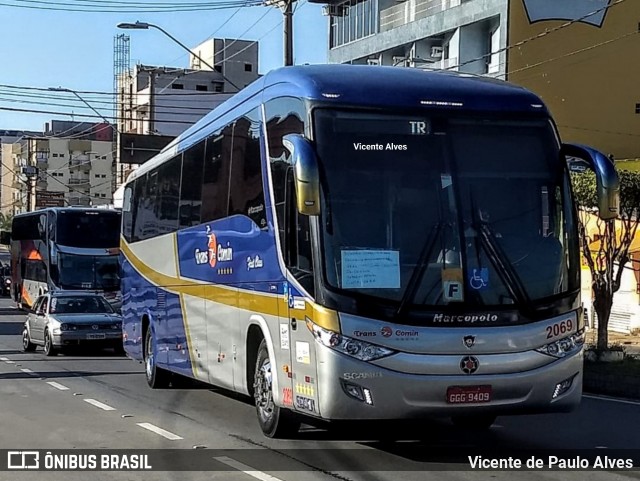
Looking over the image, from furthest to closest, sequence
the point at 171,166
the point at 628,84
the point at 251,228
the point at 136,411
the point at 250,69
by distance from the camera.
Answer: the point at 250,69, the point at 628,84, the point at 171,166, the point at 136,411, the point at 251,228

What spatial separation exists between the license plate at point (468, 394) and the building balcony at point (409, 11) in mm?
34498

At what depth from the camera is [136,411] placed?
1323cm

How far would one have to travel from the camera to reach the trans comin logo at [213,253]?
11656 millimetres

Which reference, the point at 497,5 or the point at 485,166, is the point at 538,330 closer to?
the point at 485,166

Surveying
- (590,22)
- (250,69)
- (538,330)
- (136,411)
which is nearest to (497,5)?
(590,22)

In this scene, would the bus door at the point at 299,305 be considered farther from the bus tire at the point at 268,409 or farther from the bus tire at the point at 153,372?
the bus tire at the point at 153,372

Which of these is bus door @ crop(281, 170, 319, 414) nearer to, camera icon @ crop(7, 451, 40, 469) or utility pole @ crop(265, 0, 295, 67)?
camera icon @ crop(7, 451, 40, 469)

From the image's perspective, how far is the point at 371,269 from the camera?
8.64m

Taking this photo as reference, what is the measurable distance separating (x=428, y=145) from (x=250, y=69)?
81.8 m

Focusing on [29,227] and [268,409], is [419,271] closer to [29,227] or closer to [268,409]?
[268,409]

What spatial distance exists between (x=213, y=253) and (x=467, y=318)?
442 centimetres

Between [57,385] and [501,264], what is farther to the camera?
[57,385]

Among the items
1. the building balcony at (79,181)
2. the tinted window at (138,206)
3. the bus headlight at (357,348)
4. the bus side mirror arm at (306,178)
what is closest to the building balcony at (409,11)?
the tinted window at (138,206)

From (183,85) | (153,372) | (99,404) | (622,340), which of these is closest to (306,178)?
(99,404)
